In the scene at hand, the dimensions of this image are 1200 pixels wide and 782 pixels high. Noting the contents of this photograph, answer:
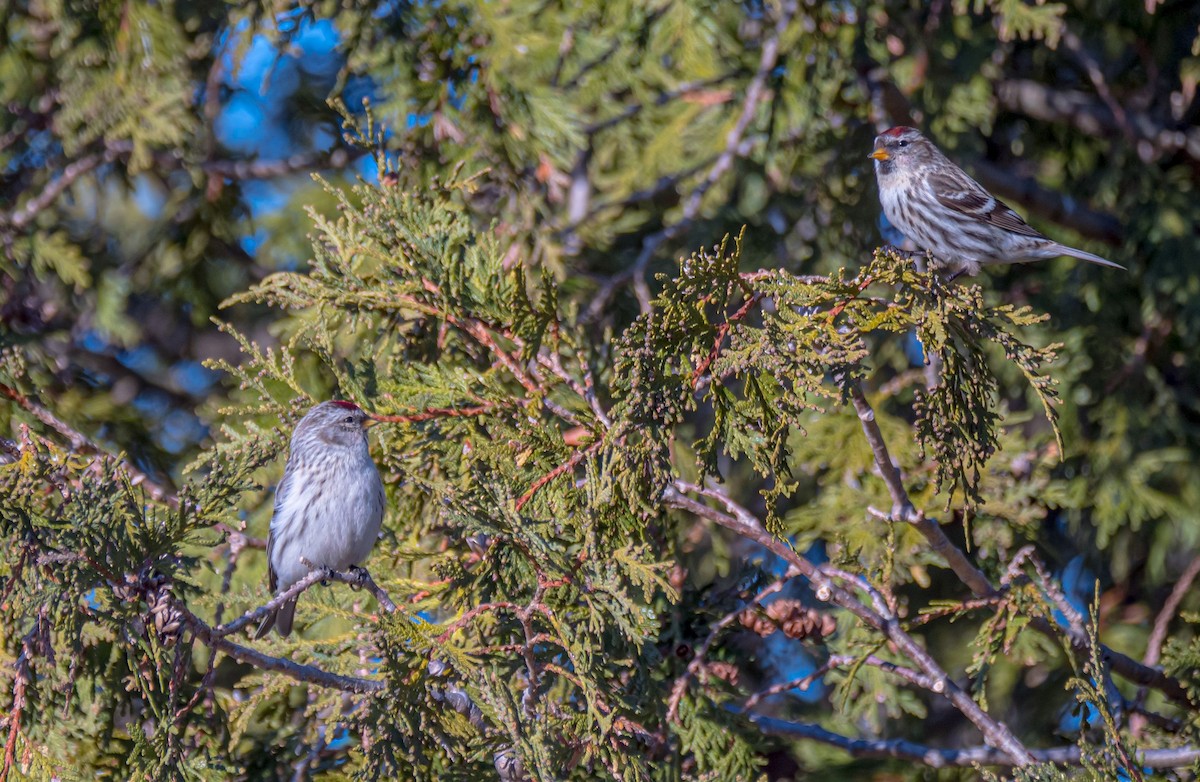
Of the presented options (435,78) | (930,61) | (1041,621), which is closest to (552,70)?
(435,78)

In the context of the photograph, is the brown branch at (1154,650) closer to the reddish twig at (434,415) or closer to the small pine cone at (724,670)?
the small pine cone at (724,670)

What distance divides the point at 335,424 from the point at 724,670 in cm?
135

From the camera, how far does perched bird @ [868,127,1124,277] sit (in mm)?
4082

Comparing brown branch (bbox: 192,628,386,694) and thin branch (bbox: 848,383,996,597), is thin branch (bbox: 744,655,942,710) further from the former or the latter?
brown branch (bbox: 192,628,386,694)

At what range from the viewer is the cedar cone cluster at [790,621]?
11.4 feet

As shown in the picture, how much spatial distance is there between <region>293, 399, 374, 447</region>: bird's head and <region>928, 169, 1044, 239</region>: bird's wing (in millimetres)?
2126

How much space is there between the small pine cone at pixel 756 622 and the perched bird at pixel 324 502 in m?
1.11

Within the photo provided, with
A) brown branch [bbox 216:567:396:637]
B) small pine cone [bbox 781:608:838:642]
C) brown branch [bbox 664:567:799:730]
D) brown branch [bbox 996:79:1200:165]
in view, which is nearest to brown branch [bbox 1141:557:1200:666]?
small pine cone [bbox 781:608:838:642]

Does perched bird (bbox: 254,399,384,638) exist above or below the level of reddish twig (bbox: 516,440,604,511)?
below

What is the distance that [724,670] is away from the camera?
3.42 metres

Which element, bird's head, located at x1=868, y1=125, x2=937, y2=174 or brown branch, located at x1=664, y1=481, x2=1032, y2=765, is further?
bird's head, located at x1=868, y1=125, x2=937, y2=174

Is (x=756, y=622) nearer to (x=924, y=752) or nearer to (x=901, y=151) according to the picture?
Answer: (x=924, y=752)

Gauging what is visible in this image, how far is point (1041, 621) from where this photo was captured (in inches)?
131

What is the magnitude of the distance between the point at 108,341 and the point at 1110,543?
16.2ft
